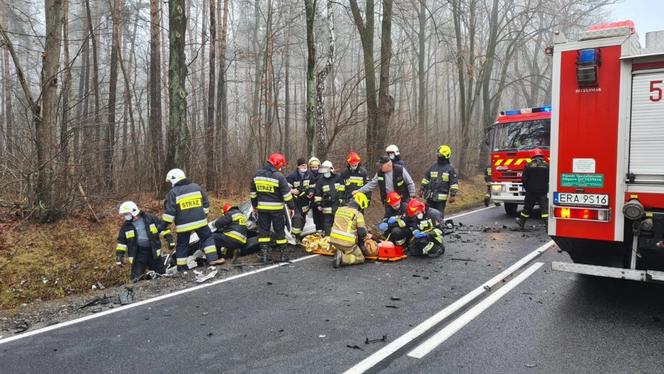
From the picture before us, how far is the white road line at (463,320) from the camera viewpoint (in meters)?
3.79

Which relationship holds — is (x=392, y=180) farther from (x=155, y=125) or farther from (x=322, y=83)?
(x=155, y=125)

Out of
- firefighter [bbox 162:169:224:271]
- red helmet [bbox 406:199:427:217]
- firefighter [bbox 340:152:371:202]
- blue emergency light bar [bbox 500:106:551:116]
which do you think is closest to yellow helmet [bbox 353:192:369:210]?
red helmet [bbox 406:199:427:217]

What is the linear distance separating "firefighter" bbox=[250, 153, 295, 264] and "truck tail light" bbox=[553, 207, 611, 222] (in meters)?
4.11

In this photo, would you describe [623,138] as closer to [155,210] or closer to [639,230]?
[639,230]

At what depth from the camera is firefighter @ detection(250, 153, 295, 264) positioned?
7.40 m

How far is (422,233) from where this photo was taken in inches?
288

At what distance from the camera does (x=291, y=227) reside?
8609mm

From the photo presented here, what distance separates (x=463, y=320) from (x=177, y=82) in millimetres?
8312

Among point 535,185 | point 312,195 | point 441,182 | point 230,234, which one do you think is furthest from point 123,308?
point 535,185

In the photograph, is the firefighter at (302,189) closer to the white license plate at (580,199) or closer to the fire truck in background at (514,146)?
the fire truck in background at (514,146)

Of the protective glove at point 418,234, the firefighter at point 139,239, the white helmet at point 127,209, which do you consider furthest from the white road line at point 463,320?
the white helmet at point 127,209

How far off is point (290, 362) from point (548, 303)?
117 inches

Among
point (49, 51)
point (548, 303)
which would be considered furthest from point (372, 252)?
point (49, 51)

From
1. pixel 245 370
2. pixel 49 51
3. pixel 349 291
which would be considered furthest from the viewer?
pixel 49 51
